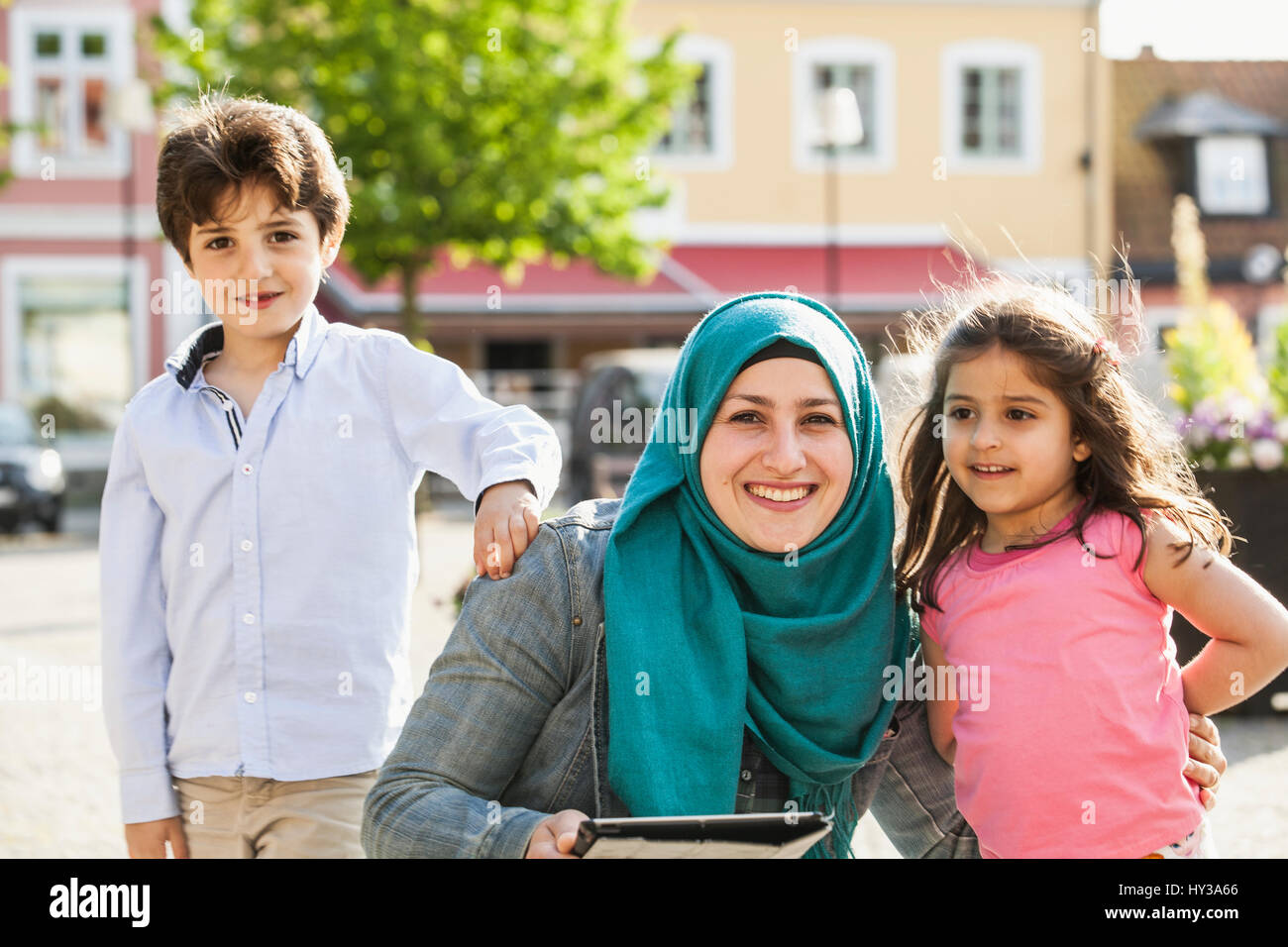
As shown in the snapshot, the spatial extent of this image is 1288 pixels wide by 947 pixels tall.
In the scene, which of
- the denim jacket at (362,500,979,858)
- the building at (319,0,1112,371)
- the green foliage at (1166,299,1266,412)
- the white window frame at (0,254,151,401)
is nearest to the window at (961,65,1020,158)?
the building at (319,0,1112,371)

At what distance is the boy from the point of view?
2592mm

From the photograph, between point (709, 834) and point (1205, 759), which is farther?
point (1205, 759)

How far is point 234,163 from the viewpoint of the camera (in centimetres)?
265

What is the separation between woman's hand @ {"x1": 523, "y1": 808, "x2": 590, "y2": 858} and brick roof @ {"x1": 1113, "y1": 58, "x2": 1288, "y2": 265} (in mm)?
24746

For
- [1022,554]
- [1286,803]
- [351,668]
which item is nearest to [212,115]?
[351,668]

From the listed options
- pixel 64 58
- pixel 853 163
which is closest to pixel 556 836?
pixel 64 58

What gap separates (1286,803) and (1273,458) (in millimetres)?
1691

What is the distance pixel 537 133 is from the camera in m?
15.8

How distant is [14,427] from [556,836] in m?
16.6

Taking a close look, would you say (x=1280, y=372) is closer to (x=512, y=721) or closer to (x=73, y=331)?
(x=512, y=721)

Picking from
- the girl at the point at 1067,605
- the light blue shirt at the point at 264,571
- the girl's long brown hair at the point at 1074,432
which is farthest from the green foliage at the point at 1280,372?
the light blue shirt at the point at 264,571

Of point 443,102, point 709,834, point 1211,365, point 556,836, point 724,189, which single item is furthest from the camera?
point 724,189

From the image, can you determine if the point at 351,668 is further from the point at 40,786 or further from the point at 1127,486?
the point at 40,786
